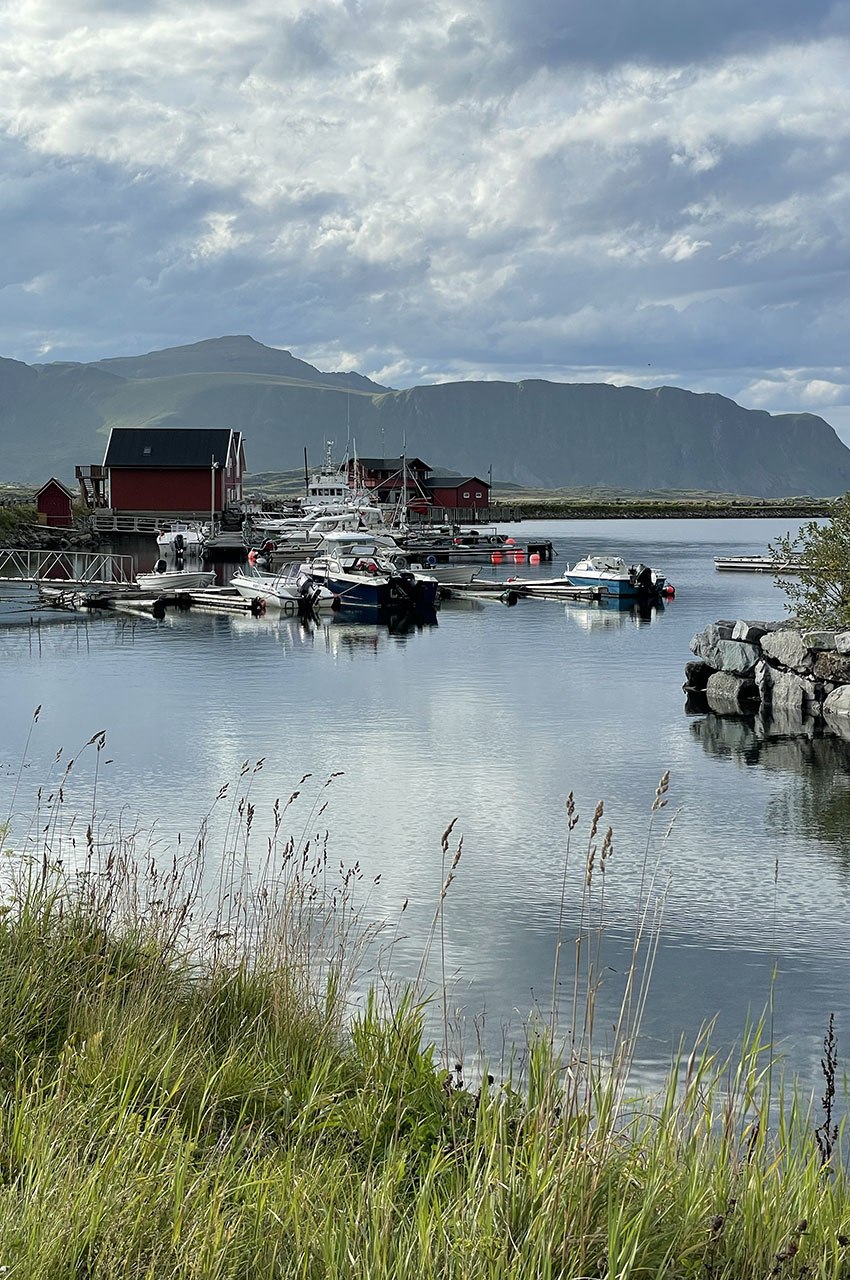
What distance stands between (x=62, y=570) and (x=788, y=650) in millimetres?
46535

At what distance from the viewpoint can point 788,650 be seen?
29.2 meters

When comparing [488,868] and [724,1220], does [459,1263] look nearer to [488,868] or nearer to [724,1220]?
[724,1220]

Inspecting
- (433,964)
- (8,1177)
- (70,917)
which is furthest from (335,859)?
(8,1177)

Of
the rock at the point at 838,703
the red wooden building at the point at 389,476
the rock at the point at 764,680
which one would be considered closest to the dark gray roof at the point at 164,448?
the red wooden building at the point at 389,476

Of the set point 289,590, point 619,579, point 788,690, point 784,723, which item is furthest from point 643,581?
point 784,723

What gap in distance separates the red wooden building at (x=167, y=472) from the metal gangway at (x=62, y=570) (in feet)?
74.3

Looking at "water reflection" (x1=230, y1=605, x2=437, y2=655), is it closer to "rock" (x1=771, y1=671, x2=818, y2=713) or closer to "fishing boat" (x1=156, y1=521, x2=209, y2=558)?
"rock" (x1=771, y1=671, x2=818, y2=713)

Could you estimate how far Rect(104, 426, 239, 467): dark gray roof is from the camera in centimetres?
9900

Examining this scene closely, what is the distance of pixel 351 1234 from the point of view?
4.45m

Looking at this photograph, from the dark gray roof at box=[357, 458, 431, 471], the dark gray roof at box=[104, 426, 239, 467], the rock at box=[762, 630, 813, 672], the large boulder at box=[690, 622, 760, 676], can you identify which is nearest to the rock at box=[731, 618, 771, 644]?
the large boulder at box=[690, 622, 760, 676]

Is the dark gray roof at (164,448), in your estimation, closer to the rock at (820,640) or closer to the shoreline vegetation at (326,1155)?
the rock at (820,640)

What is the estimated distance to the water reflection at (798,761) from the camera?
1745cm

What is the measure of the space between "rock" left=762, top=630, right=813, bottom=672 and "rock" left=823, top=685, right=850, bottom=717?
51.7 inches

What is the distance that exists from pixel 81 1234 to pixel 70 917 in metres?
4.32
